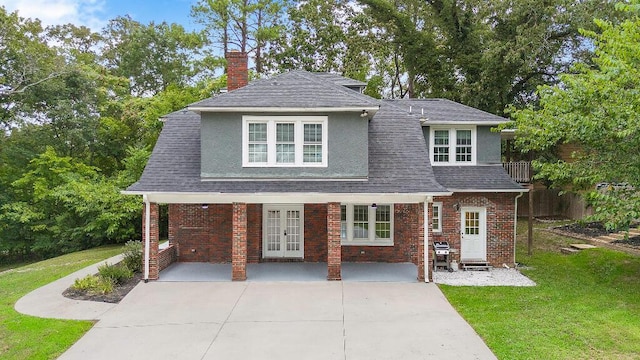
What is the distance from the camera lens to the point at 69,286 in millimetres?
11070

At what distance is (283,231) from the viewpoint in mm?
13367

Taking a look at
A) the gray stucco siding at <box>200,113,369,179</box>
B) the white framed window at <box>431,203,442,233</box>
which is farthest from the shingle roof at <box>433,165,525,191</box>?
the gray stucco siding at <box>200,113,369,179</box>

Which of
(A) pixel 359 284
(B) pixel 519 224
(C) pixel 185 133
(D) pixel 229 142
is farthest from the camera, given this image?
(B) pixel 519 224

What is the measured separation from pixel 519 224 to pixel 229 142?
56.6 ft

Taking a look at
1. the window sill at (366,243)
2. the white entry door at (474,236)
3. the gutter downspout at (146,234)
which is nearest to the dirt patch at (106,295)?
the gutter downspout at (146,234)

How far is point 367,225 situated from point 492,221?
4275mm

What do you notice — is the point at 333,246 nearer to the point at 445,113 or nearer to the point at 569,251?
the point at 445,113

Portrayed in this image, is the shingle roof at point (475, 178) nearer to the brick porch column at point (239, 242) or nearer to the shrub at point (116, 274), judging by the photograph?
the brick porch column at point (239, 242)

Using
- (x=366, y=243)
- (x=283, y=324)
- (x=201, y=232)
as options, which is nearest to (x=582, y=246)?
(x=366, y=243)

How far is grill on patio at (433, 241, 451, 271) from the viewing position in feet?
41.2

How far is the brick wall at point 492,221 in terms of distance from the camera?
13.3 metres

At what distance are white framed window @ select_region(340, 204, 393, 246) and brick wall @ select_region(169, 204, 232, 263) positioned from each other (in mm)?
4028

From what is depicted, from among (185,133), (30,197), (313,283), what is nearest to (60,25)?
(30,197)

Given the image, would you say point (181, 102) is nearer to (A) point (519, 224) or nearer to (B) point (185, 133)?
(B) point (185, 133)
